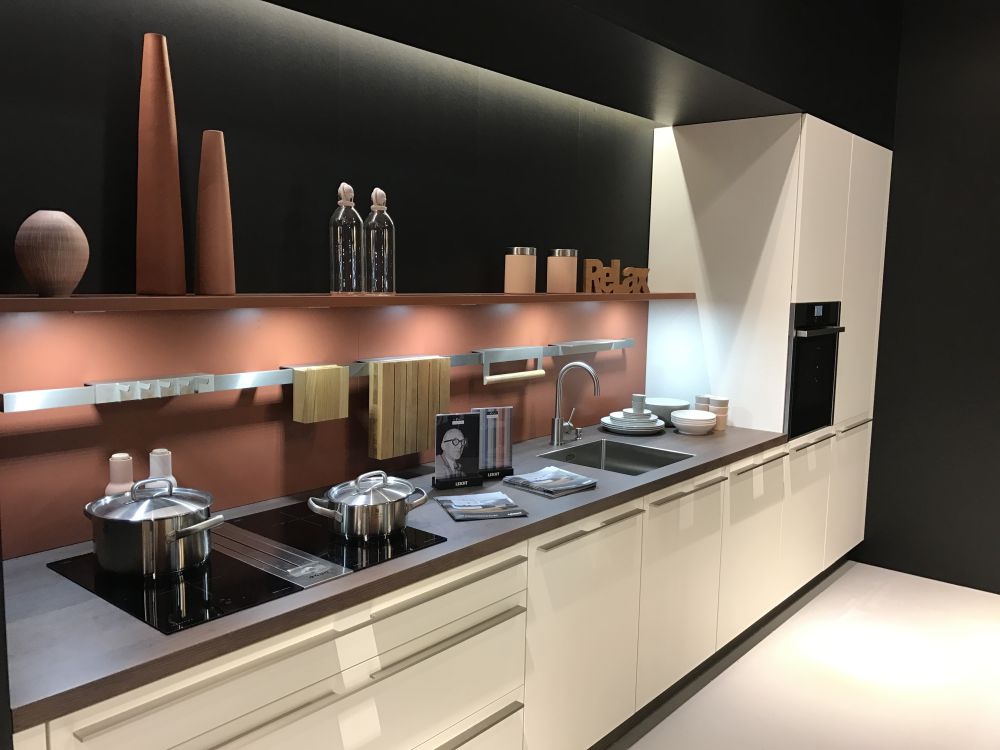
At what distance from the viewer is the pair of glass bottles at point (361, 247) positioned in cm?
241

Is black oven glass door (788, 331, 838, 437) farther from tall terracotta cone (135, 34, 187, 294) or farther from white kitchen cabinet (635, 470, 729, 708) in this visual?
tall terracotta cone (135, 34, 187, 294)

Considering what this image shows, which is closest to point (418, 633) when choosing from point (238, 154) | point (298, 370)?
point (298, 370)

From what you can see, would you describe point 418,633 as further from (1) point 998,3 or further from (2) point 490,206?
(1) point 998,3

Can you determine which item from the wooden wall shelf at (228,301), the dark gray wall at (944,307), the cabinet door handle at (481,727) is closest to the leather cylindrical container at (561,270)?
the wooden wall shelf at (228,301)

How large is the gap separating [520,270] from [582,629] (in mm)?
1267

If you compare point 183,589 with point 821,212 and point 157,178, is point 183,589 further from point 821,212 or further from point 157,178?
point 821,212

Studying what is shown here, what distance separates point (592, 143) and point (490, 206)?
73 cm

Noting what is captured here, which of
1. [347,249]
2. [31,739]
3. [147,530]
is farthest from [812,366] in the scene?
[31,739]

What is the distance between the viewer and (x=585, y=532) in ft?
8.04

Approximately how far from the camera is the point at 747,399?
12.2 feet

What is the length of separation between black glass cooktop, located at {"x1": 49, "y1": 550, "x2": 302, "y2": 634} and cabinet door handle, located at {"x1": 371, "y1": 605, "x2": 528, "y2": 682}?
0.30 m

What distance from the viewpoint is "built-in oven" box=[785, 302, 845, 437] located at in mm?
3594

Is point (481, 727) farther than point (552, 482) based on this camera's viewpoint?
No

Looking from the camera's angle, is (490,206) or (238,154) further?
(490,206)
